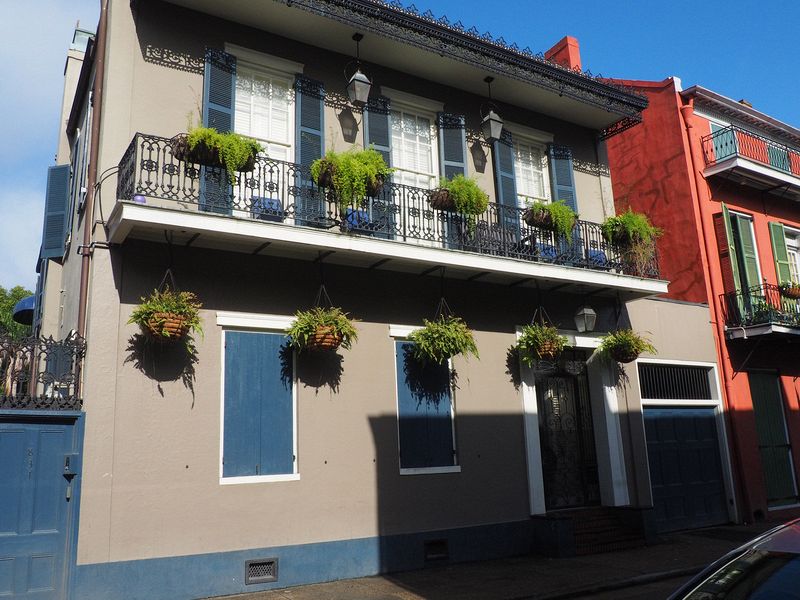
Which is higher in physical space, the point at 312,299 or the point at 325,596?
the point at 312,299

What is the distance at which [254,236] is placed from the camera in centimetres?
835

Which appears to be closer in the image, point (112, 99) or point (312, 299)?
point (112, 99)

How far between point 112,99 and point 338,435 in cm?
523

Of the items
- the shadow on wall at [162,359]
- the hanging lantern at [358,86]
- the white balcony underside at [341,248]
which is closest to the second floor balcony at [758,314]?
the white balcony underside at [341,248]

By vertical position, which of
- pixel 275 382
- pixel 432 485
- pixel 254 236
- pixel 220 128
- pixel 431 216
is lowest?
pixel 432 485

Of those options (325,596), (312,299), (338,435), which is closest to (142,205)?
(312,299)

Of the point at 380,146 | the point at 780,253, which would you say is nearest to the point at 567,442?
the point at 380,146

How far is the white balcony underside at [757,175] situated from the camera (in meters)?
14.1

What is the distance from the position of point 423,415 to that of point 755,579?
683cm

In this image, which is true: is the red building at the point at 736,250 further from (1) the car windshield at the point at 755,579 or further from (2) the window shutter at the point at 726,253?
(1) the car windshield at the point at 755,579

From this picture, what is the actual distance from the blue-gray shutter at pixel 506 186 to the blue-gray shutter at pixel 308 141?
3128mm

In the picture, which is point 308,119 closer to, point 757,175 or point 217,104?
point 217,104

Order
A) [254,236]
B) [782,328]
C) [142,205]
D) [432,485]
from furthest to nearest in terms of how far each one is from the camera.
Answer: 1. [782,328]
2. [432,485]
3. [254,236]
4. [142,205]

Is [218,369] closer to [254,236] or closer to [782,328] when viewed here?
[254,236]
